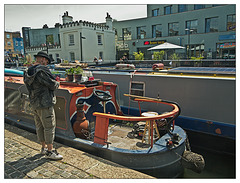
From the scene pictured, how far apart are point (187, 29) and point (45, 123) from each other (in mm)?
21848

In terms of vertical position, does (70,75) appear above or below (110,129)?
above

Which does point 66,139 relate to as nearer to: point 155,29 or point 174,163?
point 174,163

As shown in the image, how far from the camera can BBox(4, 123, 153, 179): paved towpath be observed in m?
3.24

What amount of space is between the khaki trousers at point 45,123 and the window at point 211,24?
2521cm

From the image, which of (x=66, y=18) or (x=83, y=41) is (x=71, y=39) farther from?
(x=66, y=18)

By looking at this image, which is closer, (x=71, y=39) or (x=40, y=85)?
(x=40, y=85)

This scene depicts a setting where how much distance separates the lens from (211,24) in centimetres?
2386

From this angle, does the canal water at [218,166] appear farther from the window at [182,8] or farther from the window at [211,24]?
the window at [182,8]

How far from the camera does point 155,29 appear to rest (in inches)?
1120

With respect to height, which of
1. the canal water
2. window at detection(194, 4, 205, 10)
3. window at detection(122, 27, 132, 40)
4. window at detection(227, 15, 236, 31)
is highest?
window at detection(194, 4, 205, 10)

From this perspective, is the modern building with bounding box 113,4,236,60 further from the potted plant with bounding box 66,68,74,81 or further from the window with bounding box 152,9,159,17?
the potted plant with bounding box 66,68,74,81

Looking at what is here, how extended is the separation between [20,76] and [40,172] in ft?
18.2

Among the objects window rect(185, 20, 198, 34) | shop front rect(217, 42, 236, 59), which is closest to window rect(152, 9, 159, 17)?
window rect(185, 20, 198, 34)

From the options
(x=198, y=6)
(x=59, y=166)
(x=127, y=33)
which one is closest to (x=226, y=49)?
(x=198, y=6)
